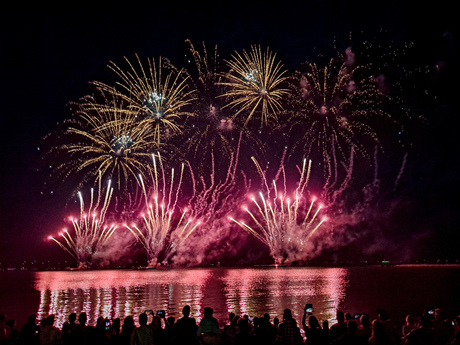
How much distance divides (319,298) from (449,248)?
10724 cm

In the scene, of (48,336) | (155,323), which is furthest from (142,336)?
(48,336)

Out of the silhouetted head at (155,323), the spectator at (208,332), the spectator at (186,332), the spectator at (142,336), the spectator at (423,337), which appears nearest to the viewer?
the spectator at (423,337)

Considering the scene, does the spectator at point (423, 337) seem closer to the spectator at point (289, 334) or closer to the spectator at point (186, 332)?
the spectator at point (289, 334)

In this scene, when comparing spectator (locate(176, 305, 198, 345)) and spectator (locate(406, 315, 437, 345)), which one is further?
spectator (locate(176, 305, 198, 345))

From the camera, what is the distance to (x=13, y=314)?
1022 inches

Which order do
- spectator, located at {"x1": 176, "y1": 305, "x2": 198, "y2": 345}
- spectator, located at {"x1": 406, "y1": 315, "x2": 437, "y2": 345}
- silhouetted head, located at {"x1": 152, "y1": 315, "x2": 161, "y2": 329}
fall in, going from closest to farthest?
1. spectator, located at {"x1": 406, "y1": 315, "x2": 437, "y2": 345}
2. spectator, located at {"x1": 176, "y1": 305, "x2": 198, "y2": 345}
3. silhouetted head, located at {"x1": 152, "y1": 315, "x2": 161, "y2": 329}

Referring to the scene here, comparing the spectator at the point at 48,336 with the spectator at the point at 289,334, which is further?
the spectator at the point at 48,336

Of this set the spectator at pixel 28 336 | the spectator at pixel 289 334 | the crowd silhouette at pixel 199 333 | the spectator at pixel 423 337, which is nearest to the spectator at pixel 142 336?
the crowd silhouette at pixel 199 333

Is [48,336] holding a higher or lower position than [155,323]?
lower

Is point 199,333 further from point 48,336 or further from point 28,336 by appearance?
point 28,336

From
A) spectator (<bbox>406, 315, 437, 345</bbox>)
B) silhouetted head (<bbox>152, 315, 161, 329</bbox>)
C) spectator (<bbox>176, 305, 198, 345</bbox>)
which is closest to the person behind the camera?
spectator (<bbox>406, 315, 437, 345</bbox>)

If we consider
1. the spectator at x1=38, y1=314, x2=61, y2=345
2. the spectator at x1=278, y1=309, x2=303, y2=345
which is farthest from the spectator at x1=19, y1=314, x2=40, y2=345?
the spectator at x1=278, y1=309, x2=303, y2=345

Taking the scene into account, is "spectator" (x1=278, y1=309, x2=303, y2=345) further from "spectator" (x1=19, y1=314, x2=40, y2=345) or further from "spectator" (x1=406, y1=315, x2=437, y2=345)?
"spectator" (x1=19, y1=314, x2=40, y2=345)

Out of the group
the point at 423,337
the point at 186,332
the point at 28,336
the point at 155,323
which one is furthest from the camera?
the point at 155,323
